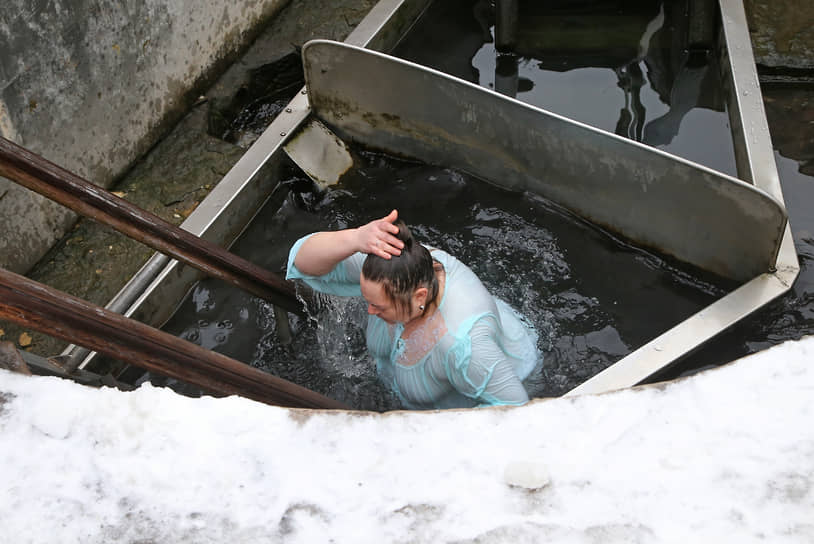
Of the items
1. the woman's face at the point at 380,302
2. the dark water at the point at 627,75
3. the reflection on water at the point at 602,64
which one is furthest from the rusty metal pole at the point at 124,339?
the reflection on water at the point at 602,64

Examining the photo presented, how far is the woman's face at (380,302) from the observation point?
212 centimetres

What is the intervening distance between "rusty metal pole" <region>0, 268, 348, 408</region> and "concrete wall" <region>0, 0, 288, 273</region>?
221 centimetres

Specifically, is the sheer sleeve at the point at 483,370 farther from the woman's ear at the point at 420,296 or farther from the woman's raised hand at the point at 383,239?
the woman's raised hand at the point at 383,239

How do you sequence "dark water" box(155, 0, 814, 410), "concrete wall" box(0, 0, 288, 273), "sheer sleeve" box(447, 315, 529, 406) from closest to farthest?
"sheer sleeve" box(447, 315, 529, 406) → "dark water" box(155, 0, 814, 410) → "concrete wall" box(0, 0, 288, 273)

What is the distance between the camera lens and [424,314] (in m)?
2.25

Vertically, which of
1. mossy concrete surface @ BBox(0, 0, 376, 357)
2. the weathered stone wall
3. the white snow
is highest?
the weathered stone wall

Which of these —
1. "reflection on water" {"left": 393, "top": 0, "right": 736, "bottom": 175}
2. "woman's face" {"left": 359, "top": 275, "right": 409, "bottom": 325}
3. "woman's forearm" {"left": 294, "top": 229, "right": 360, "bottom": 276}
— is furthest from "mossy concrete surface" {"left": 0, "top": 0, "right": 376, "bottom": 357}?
"woman's face" {"left": 359, "top": 275, "right": 409, "bottom": 325}

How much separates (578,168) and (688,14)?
1681mm

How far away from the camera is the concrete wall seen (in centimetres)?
328

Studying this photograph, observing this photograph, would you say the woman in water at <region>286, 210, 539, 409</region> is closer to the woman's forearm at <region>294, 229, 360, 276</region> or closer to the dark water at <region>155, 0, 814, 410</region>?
the woman's forearm at <region>294, 229, 360, 276</region>

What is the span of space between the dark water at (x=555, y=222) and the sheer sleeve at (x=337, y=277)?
0.51 feet

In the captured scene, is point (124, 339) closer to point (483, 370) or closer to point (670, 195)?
point (483, 370)

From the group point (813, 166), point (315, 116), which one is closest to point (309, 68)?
point (315, 116)

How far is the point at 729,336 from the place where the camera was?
2.39 meters
